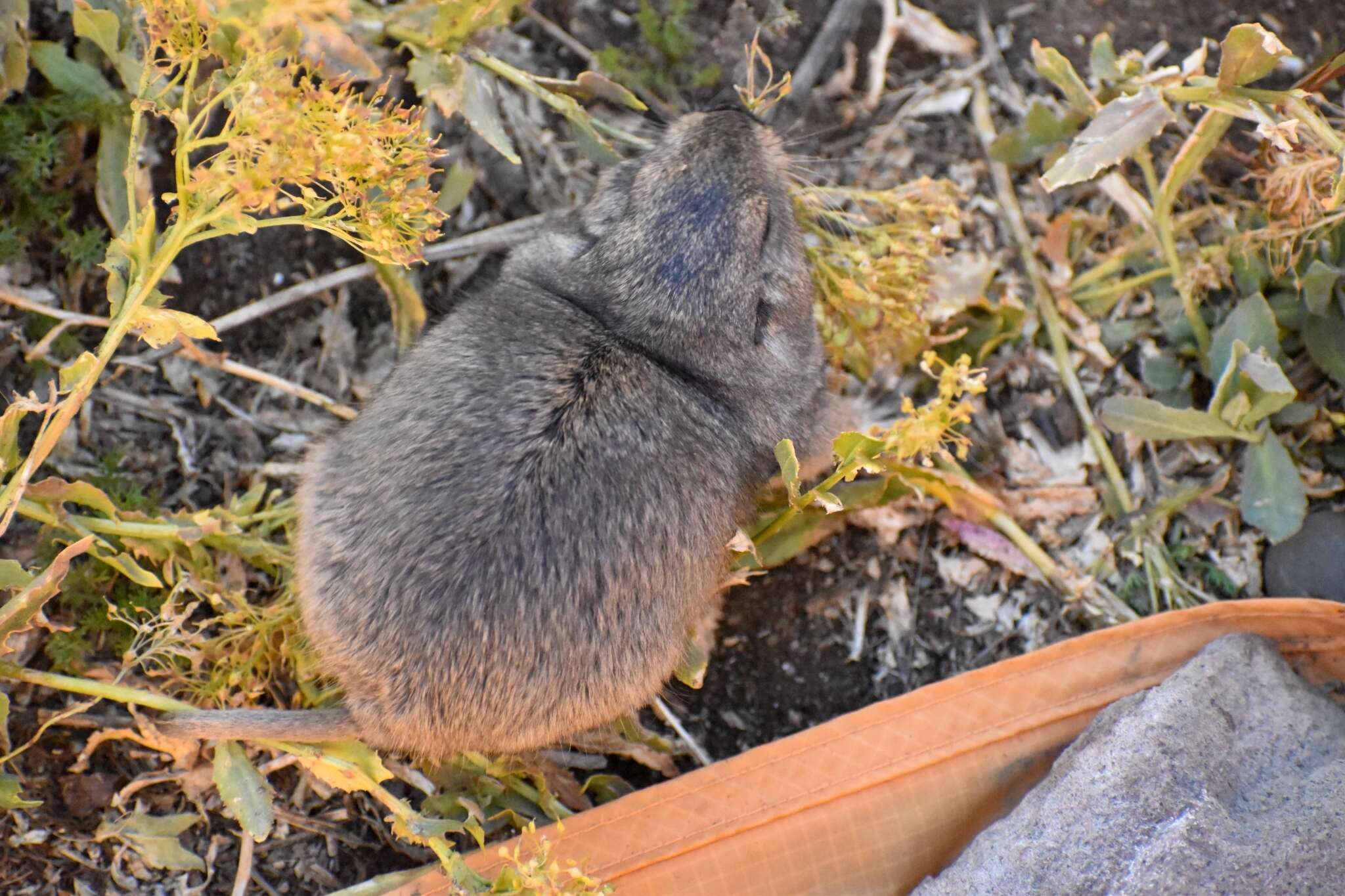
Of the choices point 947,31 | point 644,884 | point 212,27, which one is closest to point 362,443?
point 212,27

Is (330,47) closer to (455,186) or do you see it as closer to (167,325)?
(167,325)

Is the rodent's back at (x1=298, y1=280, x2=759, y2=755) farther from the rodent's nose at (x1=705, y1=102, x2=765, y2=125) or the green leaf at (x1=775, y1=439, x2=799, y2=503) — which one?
the rodent's nose at (x1=705, y1=102, x2=765, y2=125)

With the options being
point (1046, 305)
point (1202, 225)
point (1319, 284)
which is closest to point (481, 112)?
point (1046, 305)

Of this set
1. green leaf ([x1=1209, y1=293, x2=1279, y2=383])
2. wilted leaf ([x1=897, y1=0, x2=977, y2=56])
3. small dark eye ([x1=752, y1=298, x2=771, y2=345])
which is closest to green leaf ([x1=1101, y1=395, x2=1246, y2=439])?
green leaf ([x1=1209, y1=293, x2=1279, y2=383])

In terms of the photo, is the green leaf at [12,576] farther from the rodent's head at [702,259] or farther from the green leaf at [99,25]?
the rodent's head at [702,259]

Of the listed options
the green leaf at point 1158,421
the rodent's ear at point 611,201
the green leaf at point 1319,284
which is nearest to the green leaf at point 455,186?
the rodent's ear at point 611,201

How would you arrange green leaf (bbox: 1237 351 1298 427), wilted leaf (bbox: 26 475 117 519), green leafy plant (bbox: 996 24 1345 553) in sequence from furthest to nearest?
green leaf (bbox: 1237 351 1298 427)
green leafy plant (bbox: 996 24 1345 553)
wilted leaf (bbox: 26 475 117 519)

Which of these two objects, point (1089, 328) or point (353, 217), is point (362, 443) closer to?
point (353, 217)
